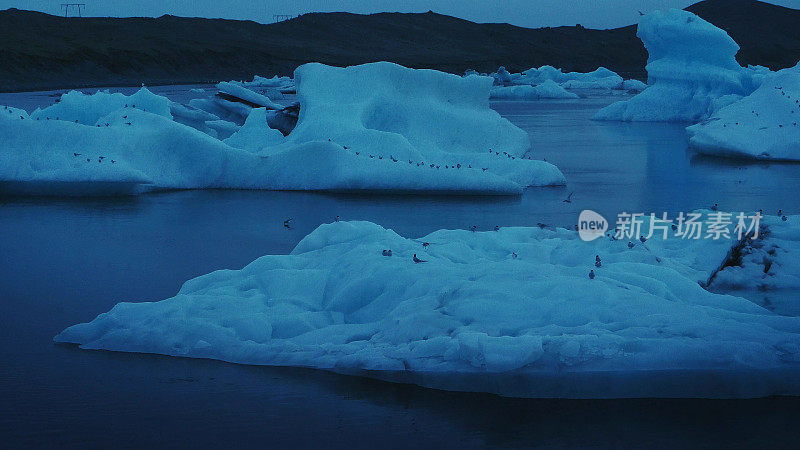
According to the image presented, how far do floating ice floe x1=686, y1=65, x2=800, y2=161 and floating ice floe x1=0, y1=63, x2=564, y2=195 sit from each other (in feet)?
14.2

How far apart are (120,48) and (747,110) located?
47.0 meters

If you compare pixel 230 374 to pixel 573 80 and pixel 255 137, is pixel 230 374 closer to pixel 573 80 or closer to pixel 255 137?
pixel 255 137

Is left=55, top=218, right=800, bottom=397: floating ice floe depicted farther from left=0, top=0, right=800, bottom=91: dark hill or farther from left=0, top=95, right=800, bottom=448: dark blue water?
left=0, top=0, right=800, bottom=91: dark hill

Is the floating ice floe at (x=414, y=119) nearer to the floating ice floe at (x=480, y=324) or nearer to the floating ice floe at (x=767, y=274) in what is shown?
the floating ice floe at (x=767, y=274)

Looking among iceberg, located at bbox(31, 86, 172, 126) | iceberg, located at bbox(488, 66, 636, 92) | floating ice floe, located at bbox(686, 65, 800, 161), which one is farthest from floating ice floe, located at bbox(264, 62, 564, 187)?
iceberg, located at bbox(488, 66, 636, 92)

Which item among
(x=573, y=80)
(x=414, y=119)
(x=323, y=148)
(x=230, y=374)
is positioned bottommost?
(x=230, y=374)

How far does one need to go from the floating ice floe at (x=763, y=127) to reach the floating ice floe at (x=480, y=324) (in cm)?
1050

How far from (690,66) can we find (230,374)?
70.8ft

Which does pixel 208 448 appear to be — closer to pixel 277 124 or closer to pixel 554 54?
pixel 277 124

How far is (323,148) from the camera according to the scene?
13281mm

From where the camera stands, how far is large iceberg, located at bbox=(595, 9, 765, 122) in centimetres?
2447

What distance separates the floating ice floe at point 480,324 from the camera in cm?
551

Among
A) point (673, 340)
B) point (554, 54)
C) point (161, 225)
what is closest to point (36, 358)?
point (673, 340)

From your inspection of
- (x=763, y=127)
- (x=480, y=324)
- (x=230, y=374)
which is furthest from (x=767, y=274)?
(x=763, y=127)
